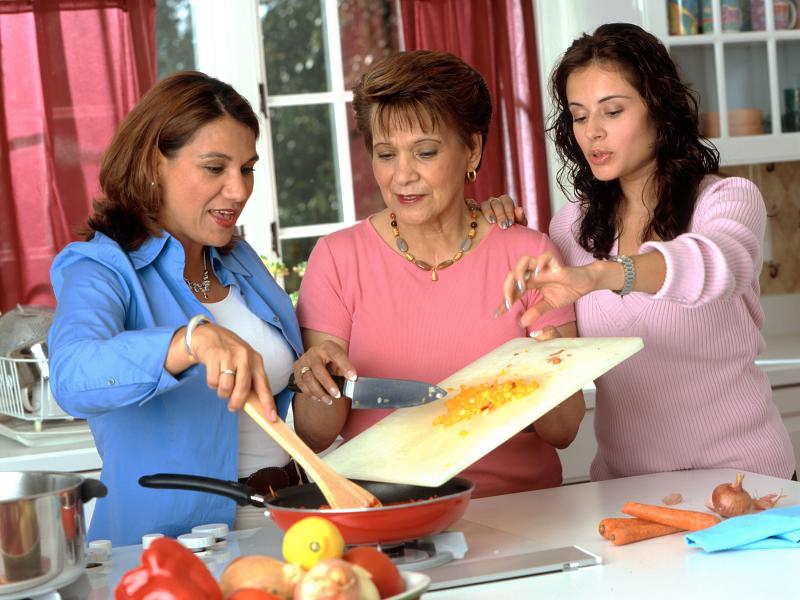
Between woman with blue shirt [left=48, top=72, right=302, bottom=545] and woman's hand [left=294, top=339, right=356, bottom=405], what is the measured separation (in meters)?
0.07

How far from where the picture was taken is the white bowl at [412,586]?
0.99 m

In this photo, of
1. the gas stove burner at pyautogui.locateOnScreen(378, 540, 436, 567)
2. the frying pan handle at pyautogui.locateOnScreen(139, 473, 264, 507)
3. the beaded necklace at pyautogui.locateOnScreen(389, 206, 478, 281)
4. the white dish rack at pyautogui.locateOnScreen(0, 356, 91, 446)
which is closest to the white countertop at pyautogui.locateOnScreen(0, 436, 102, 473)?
the white dish rack at pyautogui.locateOnScreen(0, 356, 91, 446)

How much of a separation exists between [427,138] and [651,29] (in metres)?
1.68

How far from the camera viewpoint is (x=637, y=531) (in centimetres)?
142

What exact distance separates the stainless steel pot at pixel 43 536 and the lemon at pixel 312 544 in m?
0.30

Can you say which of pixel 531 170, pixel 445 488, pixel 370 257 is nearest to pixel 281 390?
pixel 370 257

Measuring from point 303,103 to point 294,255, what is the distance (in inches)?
20.8

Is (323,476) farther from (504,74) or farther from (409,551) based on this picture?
(504,74)

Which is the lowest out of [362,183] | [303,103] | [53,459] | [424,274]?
[53,459]

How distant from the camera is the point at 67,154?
3.26 meters

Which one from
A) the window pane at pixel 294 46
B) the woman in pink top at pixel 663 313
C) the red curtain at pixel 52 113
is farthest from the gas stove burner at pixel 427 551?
the window pane at pixel 294 46

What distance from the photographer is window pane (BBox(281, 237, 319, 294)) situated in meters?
3.68

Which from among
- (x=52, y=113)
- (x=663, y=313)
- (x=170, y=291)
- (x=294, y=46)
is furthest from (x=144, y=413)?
(x=294, y=46)

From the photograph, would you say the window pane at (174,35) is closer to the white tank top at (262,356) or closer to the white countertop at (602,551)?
the white tank top at (262,356)
